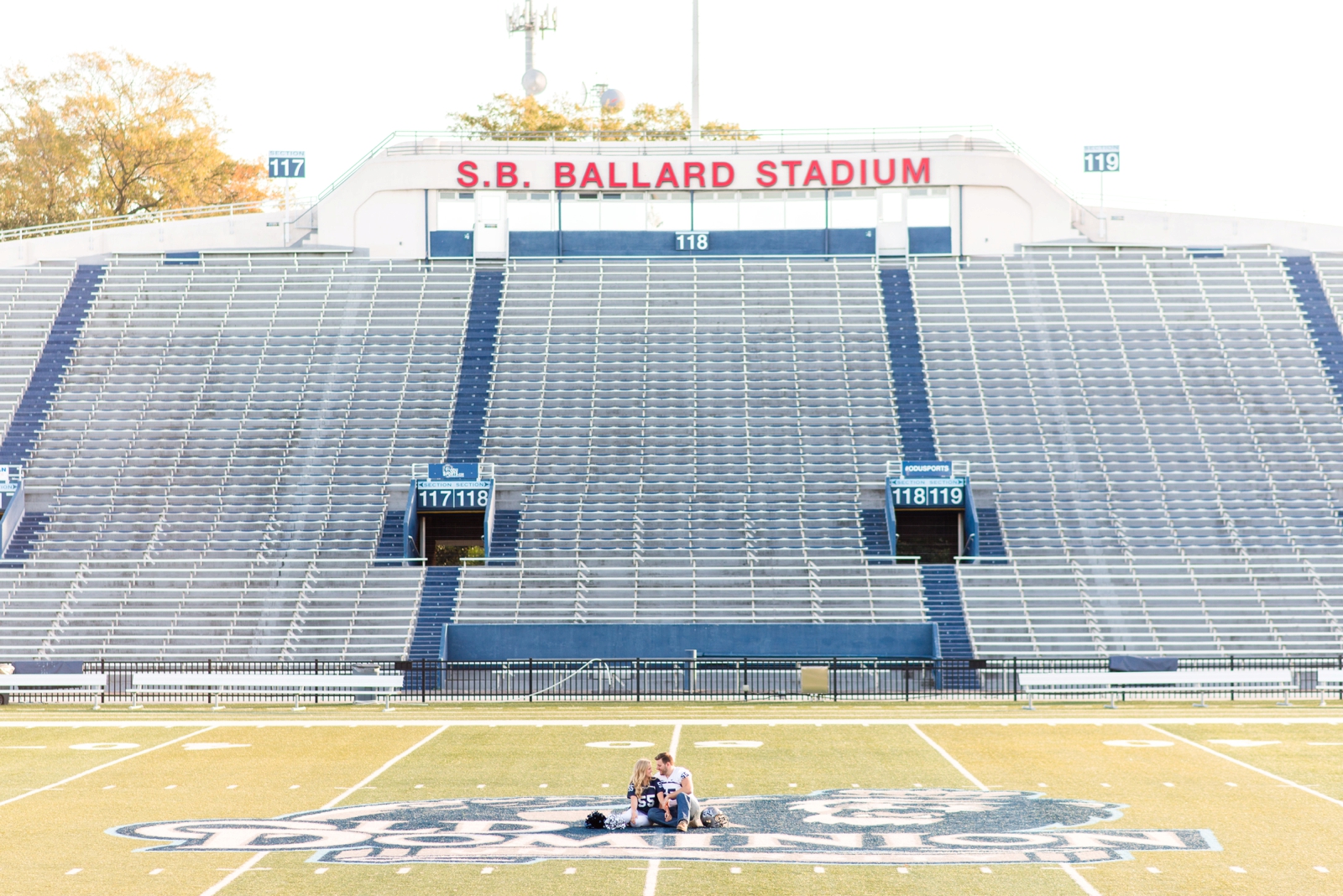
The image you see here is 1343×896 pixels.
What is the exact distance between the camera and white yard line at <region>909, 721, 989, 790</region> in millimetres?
19641

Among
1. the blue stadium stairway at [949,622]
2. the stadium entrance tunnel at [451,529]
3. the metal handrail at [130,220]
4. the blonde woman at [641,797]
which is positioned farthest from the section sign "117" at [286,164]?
the blonde woman at [641,797]

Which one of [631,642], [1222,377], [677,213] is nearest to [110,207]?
[677,213]

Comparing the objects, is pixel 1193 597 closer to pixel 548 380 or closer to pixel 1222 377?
pixel 1222 377

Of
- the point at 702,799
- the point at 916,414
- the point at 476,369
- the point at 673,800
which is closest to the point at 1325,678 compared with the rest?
the point at 702,799

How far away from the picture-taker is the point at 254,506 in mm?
42688

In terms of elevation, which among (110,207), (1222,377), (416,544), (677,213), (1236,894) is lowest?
(1236,894)

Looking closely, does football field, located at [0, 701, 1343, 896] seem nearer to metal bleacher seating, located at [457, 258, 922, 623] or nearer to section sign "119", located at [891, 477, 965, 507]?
metal bleacher seating, located at [457, 258, 922, 623]

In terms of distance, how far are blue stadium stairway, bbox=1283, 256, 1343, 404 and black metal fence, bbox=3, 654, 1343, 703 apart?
648 inches

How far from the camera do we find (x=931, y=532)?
44.7 m

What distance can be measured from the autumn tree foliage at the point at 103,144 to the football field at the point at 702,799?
160 feet

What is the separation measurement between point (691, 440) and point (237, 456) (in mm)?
14459

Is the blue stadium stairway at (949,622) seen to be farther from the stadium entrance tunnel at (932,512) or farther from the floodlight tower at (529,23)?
the floodlight tower at (529,23)

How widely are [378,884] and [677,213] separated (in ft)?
144

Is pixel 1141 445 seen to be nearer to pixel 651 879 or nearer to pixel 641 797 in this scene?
pixel 641 797
